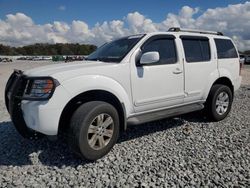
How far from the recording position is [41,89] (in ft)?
11.1

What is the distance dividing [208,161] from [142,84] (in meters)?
1.53

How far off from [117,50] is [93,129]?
1.57 metres

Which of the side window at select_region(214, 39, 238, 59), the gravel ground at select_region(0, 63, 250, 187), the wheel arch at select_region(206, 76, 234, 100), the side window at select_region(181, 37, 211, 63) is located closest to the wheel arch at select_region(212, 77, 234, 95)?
the wheel arch at select_region(206, 76, 234, 100)

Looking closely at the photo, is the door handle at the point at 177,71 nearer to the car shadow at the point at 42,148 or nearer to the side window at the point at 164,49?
the side window at the point at 164,49

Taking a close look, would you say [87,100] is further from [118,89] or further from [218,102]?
[218,102]

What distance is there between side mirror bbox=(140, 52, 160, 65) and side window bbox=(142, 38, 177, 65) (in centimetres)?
35

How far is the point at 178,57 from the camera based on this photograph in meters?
4.73

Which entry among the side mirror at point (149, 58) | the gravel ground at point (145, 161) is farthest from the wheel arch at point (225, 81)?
the side mirror at point (149, 58)

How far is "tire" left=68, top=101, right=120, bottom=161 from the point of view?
136 inches

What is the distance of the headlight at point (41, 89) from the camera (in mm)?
3344

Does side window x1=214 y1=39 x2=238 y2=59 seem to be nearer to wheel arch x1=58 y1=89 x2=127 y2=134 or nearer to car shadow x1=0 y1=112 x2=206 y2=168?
car shadow x1=0 y1=112 x2=206 y2=168

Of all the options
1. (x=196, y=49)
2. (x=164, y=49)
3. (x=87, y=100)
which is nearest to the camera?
(x=87, y=100)

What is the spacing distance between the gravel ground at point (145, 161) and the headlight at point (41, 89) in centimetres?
102

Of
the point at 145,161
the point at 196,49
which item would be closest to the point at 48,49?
the point at 196,49
